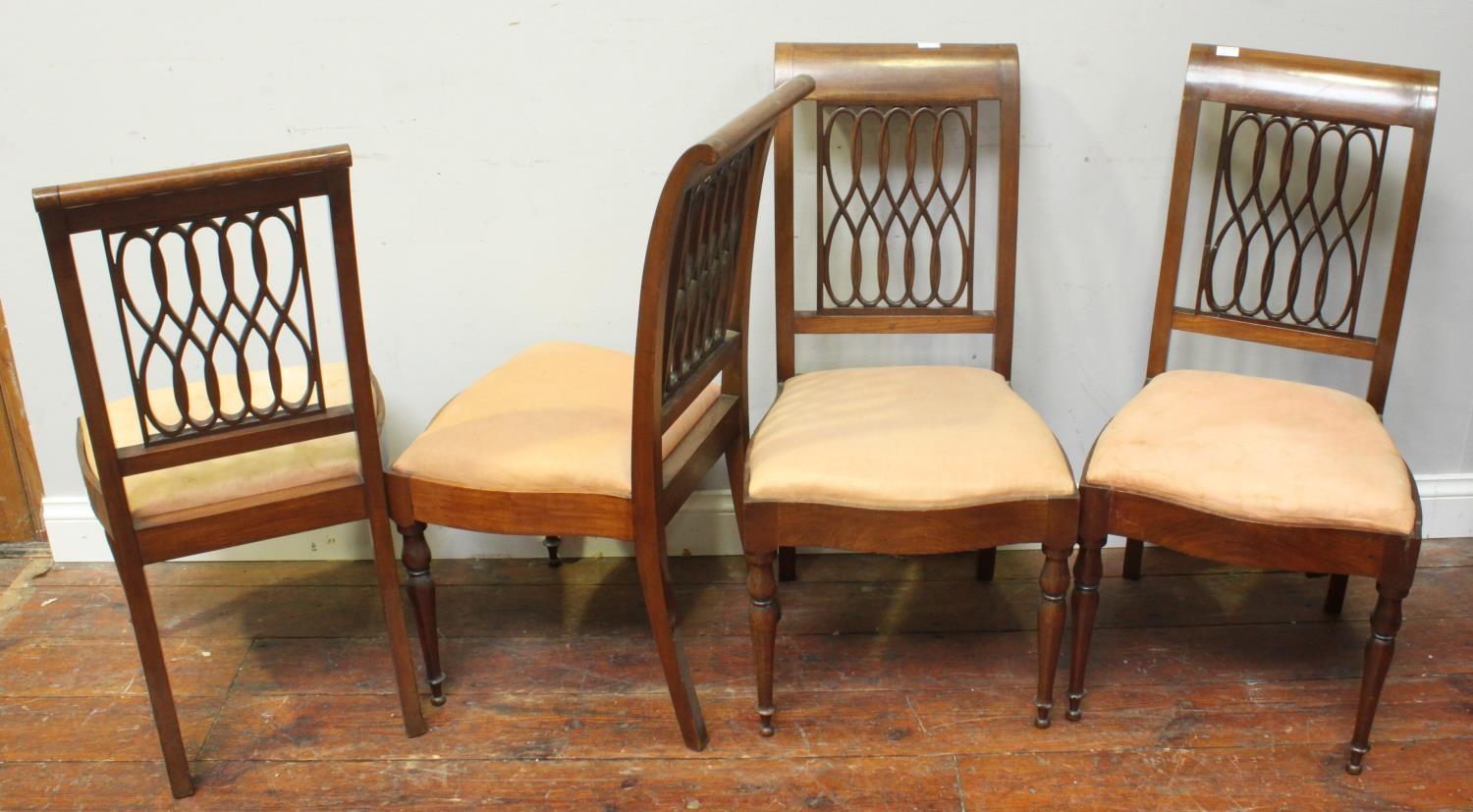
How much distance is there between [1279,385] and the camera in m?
2.18

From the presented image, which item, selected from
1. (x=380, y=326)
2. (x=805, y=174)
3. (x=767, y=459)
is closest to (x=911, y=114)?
(x=805, y=174)

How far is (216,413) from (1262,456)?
58.6 inches

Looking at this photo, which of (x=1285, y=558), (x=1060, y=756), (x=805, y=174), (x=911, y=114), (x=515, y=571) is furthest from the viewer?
(x=515, y=571)

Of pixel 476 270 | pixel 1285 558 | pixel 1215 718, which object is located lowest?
pixel 1215 718

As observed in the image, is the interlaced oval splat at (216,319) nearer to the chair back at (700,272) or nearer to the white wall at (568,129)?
the white wall at (568,129)

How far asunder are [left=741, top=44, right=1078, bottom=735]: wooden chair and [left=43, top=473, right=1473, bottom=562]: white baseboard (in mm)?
452

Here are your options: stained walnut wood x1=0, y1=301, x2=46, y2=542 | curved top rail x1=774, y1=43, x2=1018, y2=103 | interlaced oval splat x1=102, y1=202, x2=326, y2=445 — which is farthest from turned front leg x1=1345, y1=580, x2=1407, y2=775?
stained walnut wood x1=0, y1=301, x2=46, y2=542

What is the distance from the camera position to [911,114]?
7.27 ft

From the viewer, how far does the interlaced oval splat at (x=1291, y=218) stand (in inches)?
84.7

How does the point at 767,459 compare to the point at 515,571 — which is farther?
the point at 515,571

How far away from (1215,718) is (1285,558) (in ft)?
1.20

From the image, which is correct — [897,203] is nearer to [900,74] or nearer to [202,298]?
[900,74]

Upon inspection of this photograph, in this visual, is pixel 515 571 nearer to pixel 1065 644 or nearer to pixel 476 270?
pixel 476 270

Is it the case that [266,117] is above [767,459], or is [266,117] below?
above
